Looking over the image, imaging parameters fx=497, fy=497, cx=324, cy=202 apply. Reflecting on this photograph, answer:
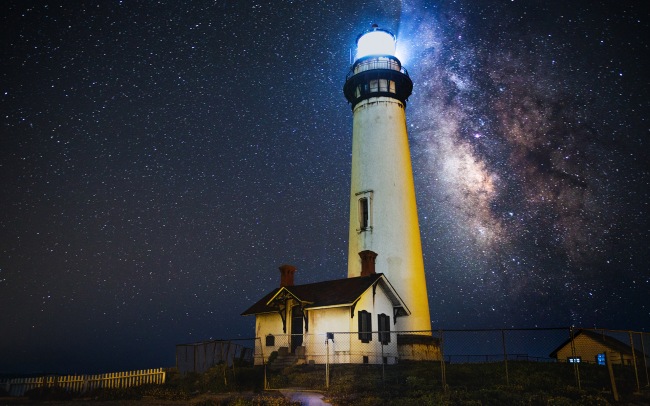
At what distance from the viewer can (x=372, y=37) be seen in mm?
34281

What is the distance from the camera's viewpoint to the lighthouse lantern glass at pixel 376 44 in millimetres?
33781

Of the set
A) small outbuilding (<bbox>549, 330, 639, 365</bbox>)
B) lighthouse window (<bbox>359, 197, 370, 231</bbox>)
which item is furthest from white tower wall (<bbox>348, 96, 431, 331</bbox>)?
Answer: small outbuilding (<bbox>549, 330, 639, 365</bbox>)

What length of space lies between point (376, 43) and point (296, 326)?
65.1 feet

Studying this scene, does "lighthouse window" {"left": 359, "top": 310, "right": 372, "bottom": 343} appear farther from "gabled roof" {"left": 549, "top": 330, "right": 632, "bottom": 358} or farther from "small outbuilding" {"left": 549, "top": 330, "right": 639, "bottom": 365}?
"gabled roof" {"left": 549, "top": 330, "right": 632, "bottom": 358}

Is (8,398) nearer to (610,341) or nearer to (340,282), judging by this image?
(340,282)

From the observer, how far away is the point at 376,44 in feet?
112

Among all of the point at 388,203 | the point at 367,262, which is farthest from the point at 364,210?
the point at 367,262

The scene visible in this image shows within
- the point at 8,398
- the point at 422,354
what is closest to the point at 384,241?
the point at 422,354

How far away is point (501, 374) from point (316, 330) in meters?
8.81

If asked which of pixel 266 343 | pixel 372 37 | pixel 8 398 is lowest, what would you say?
pixel 8 398

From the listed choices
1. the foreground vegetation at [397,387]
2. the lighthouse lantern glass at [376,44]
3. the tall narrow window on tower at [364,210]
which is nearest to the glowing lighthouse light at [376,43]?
the lighthouse lantern glass at [376,44]

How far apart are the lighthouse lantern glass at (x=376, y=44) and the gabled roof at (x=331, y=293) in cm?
1592

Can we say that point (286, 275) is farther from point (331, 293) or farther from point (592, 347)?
point (592, 347)

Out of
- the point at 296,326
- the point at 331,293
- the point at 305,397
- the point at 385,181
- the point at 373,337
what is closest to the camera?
the point at 305,397
